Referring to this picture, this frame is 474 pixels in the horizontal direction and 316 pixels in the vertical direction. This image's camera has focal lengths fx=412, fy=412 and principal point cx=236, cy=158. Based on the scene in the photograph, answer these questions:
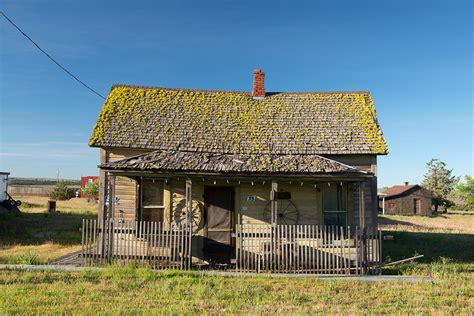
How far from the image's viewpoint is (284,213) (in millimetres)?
14188

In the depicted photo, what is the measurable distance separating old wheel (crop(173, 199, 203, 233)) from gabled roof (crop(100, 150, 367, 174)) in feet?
5.46

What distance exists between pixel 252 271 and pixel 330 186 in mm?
4362

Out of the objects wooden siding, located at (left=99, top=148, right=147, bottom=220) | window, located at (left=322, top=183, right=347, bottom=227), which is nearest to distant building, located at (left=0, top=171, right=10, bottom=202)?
wooden siding, located at (left=99, top=148, right=147, bottom=220)

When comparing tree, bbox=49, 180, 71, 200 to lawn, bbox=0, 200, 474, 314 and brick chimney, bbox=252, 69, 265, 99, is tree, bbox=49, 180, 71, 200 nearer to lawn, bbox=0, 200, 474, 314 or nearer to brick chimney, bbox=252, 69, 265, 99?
brick chimney, bbox=252, 69, 265, 99

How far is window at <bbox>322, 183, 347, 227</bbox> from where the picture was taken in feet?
46.5

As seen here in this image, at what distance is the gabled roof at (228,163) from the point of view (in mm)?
12469

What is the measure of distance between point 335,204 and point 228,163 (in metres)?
4.12

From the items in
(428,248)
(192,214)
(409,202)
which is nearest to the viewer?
(192,214)

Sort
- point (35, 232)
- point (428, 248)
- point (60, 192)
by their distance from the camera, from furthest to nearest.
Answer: point (60, 192) < point (35, 232) < point (428, 248)

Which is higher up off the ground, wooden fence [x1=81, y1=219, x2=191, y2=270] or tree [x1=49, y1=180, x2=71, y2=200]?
tree [x1=49, y1=180, x2=71, y2=200]

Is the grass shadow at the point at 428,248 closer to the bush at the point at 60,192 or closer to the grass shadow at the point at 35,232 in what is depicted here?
the grass shadow at the point at 35,232

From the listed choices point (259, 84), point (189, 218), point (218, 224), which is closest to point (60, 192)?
point (259, 84)

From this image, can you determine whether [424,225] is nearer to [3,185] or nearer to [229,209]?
[229,209]

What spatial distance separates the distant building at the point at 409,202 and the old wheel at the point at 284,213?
1559 inches
